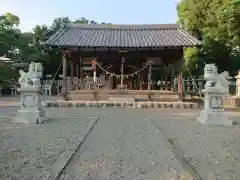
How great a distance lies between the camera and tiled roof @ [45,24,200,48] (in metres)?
15.9

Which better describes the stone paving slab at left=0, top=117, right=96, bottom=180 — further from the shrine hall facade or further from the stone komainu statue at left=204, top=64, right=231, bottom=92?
the shrine hall facade

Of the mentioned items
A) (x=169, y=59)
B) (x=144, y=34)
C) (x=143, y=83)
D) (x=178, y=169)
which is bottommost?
(x=178, y=169)

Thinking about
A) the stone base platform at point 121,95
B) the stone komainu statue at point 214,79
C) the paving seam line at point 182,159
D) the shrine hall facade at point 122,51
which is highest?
the shrine hall facade at point 122,51

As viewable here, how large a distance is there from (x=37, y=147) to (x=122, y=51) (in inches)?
497

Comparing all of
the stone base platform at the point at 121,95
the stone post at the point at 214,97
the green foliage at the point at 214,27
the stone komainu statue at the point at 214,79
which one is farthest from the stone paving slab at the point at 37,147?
the stone base platform at the point at 121,95

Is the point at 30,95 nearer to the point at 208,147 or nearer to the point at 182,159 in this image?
the point at 208,147

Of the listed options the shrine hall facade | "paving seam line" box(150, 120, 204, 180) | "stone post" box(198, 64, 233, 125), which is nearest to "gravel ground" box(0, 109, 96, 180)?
"paving seam line" box(150, 120, 204, 180)

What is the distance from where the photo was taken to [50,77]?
2728cm

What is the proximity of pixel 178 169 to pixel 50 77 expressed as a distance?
78.8ft

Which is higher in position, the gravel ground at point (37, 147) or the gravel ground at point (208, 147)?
the gravel ground at point (37, 147)

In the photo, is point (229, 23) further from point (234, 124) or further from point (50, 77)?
point (50, 77)

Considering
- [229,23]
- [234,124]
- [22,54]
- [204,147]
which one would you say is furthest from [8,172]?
[22,54]

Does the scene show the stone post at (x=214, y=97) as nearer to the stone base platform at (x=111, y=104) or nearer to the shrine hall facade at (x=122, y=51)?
the stone base platform at (x=111, y=104)

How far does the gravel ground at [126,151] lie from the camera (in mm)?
4223
